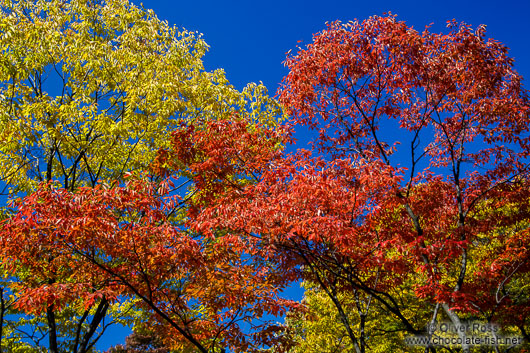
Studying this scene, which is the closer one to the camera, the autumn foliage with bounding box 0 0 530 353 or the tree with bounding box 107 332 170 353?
the autumn foliage with bounding box 0 0 530 353

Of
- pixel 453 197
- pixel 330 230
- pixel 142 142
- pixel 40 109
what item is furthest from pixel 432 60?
pixel 40 109

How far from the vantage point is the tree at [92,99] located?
11.1m

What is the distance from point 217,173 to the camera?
9.46 meters

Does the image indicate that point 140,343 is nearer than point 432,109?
No

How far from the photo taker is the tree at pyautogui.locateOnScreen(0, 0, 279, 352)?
11125mm

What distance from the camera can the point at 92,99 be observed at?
1199cm

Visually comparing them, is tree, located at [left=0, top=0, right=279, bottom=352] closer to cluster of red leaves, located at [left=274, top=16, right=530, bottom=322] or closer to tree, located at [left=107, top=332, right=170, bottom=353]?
cluster of red leaves, located at [left=274, top=16, right=530, bottom=322]

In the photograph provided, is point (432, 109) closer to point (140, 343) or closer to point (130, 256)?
point (130, 256)

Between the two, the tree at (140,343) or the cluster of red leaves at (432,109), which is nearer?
the cluster of red leaves at (432,109)

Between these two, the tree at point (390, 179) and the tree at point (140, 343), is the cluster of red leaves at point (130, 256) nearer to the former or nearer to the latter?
the tree at point (390, 179)

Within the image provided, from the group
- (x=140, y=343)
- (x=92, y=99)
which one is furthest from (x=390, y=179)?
(x=140, y=343)

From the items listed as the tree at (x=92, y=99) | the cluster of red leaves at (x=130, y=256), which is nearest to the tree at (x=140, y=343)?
the tree at (x=92, y=99)

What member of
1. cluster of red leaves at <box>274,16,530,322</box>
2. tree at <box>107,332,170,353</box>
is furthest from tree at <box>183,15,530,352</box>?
tree at <box>107,332,170,353</box>

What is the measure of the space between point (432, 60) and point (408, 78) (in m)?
0.63
